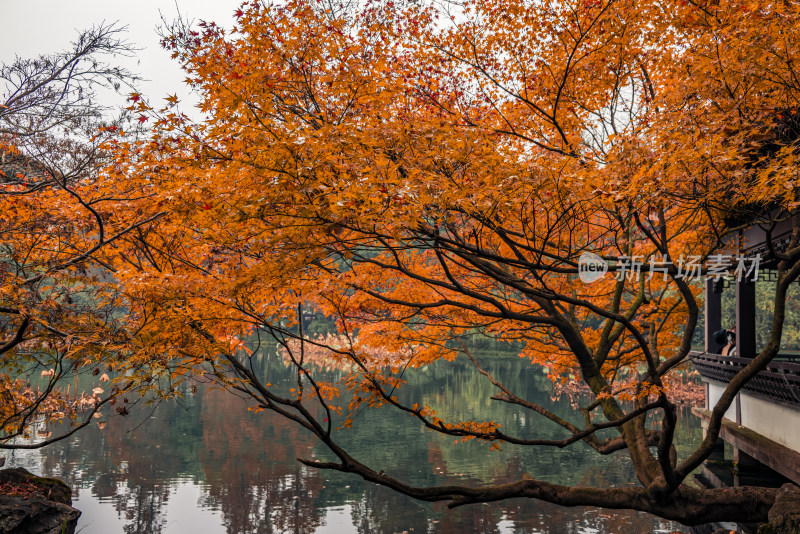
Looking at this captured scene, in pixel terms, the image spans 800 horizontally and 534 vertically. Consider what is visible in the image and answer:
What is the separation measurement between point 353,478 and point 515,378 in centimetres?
1815

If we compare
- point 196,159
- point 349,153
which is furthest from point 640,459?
point 196,159

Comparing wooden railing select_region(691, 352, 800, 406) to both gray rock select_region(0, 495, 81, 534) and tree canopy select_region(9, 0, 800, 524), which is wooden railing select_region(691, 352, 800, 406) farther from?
gray rock select_region(0, 495, 81, 534)

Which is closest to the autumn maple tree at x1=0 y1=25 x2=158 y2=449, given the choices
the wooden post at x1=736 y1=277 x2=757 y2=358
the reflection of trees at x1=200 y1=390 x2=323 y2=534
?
the reflection of trees at x1=200 y1=390 x2=323 y2=534

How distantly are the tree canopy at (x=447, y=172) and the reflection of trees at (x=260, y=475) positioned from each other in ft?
18.0

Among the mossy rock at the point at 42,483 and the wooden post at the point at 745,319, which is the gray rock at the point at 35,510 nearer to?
the mossy rock at the point at 42,483

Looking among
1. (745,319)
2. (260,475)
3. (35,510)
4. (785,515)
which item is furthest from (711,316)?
A: (35,510)

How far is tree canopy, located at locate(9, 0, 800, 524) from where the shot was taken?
196 inches

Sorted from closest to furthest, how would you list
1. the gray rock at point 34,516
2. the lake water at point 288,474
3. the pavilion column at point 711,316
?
the gray rock at point 34,516, the lake water at point 288,474, the pavilion column at point 711,316

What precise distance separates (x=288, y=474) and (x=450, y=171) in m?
11.9

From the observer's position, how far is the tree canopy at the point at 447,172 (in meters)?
4.99

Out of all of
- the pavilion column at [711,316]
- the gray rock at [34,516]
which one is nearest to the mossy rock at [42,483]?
the gray rock at [34,516]

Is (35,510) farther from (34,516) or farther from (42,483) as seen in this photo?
(42,483)

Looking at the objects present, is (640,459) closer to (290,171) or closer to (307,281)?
(307,281)

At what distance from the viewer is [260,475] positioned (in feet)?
49.2
